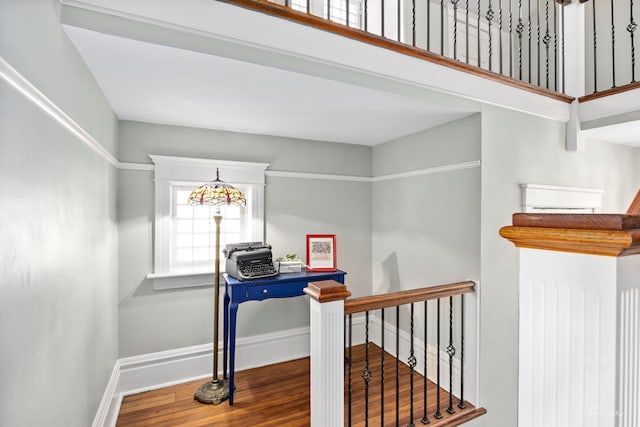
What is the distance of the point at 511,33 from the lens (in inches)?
110

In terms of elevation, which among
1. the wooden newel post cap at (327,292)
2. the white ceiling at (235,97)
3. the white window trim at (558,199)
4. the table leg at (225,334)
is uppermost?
the white ceiling at (235,97)

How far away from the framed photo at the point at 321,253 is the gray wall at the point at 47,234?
1.58 metres

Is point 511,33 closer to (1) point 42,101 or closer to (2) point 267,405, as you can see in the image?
(1) point 42,101

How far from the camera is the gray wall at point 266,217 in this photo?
257 centimetres

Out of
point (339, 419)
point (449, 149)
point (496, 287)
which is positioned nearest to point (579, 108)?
point (449, 149)

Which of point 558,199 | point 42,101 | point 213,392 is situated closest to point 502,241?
point 558,199

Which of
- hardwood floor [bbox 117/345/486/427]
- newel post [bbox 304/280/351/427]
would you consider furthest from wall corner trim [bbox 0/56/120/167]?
hardwood floor [bbox 117/345/486/427]

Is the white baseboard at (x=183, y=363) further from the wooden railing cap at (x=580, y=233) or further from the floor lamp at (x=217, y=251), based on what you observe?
the wooden railing cap at (x=580, y=233)

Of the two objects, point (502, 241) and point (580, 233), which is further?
point (502, 241)

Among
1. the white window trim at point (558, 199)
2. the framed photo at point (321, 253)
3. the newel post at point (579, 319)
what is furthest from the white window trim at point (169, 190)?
the newel post at point (579, 319)

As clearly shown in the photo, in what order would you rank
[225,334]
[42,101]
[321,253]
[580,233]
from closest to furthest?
[580,233]
[42,101]
[225,334]
[321,253]

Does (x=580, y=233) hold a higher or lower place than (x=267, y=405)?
higher

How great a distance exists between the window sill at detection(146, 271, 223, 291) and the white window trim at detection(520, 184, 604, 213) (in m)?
2.67

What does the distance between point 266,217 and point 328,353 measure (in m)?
1.63
